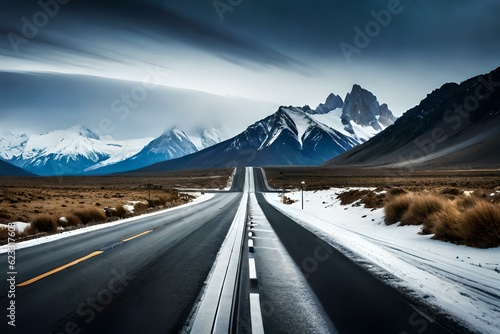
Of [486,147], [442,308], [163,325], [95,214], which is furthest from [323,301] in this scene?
[486,147]

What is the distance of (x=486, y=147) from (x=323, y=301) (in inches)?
7001

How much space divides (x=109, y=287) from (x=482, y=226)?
9126mm

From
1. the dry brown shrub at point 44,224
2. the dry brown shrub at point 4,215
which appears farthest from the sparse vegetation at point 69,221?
the dry brown shrub at point 4,215

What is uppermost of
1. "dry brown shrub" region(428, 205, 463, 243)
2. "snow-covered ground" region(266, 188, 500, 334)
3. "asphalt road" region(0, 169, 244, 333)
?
"dry brown shrub" region(428, 205, 463, 243)

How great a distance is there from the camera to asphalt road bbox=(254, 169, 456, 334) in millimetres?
3996

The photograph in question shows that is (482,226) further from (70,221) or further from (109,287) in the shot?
(70,221)

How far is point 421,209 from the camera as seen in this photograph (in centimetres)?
1306

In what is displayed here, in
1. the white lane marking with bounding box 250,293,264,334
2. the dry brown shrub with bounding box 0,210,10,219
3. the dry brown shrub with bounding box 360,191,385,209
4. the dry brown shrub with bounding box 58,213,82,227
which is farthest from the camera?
the dry brown shrub with bounding box 360,191,385,209

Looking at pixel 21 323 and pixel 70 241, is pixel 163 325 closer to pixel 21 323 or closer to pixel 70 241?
pixel 21 323

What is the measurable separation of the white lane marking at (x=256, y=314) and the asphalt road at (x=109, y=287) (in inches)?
33.6

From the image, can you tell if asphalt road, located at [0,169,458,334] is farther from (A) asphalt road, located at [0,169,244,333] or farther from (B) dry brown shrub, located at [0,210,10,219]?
(B) dry brown shrub, located at [0,210,10,219]

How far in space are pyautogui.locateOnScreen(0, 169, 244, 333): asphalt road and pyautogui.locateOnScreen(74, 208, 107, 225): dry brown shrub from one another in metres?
7.79

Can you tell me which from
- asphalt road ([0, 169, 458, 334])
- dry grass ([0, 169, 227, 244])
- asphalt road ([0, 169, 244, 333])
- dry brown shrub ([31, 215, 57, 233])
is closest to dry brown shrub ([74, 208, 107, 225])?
dry grass ([0, 169, 227, 244])

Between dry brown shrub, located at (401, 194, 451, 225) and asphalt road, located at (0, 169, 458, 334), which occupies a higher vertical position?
dry brown shrub, located at (401, 194, 451, 225)
